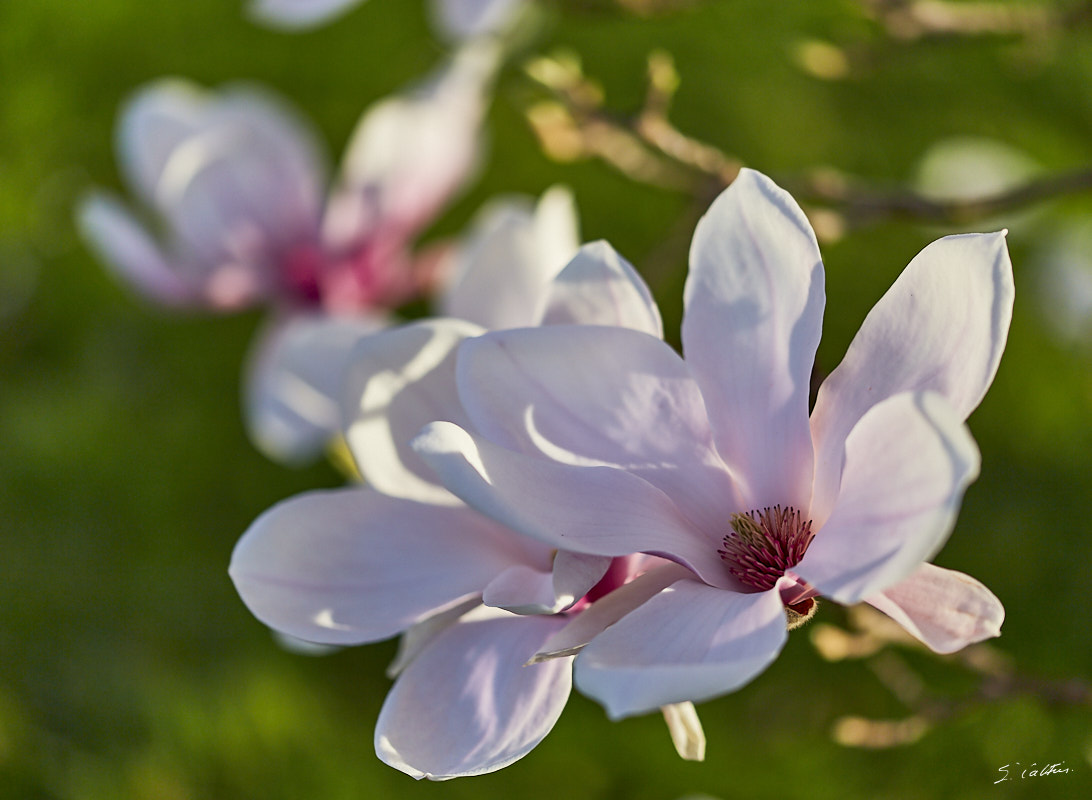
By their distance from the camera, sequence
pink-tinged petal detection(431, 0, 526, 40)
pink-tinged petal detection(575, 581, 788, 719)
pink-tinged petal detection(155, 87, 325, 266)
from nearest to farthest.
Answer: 1. pink-tinged petal detection(575, 581, 788, 719)
2. pink-tinged petal detection(431, 0, 526, 40)
3. pink-tinged petal detection(155, 87, 325, 266)

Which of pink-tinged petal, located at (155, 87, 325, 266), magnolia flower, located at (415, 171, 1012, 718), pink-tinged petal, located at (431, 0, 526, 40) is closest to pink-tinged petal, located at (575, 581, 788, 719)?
magnolia flower, located at (415, 171, 1012, 718)

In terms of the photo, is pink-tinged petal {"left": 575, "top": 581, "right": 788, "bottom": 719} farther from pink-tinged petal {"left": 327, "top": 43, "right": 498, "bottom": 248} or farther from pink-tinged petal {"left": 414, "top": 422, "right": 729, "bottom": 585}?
pink-tinged petal {"left": 327, "top": 43, "right": 498, "bottom": 248}

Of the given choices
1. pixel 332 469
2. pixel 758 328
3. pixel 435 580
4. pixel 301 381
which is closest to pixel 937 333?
pixel 758 328

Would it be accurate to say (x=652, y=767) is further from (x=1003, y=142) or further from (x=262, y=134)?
(x=1003, y=142)

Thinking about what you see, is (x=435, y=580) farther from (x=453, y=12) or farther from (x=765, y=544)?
(x=453, y=12)

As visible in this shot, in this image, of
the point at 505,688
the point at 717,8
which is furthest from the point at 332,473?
the point at 505,688
